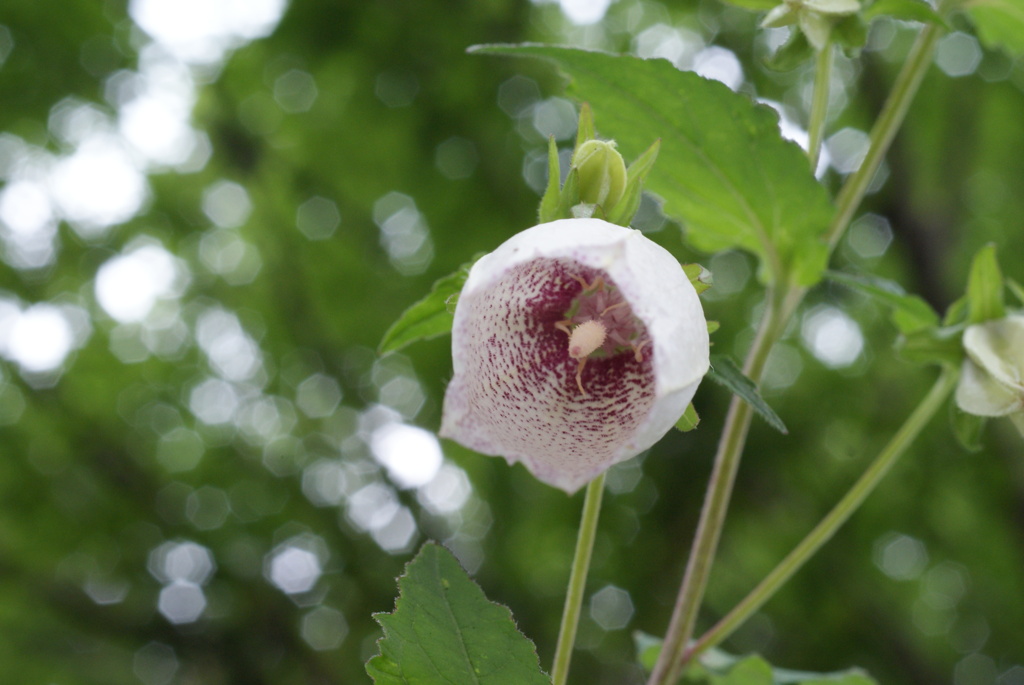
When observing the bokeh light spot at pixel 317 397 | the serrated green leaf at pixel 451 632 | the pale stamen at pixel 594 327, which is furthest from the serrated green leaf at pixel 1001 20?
the bokeh light spot at pixel 317 397

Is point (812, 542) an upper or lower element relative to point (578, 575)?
lower

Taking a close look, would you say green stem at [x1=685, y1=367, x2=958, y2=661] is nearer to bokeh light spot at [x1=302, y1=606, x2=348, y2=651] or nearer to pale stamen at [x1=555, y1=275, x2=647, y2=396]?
pale stamen at [x1=555, y1=275, x2=647, y2=396]

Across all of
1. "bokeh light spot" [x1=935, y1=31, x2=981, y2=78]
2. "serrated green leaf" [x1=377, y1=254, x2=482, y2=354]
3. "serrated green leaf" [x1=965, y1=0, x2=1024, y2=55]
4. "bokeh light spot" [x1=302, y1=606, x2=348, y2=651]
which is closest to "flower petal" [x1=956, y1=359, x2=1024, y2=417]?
"serrated green leaf" [x1=965, y1=0, x2=1024, y2=55]

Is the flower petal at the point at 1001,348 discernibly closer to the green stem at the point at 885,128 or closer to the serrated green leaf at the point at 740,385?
the green stem at the point at 885,128

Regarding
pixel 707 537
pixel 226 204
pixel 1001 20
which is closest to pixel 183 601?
pixel 226 204

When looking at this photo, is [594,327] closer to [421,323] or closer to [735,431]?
[421,323]
